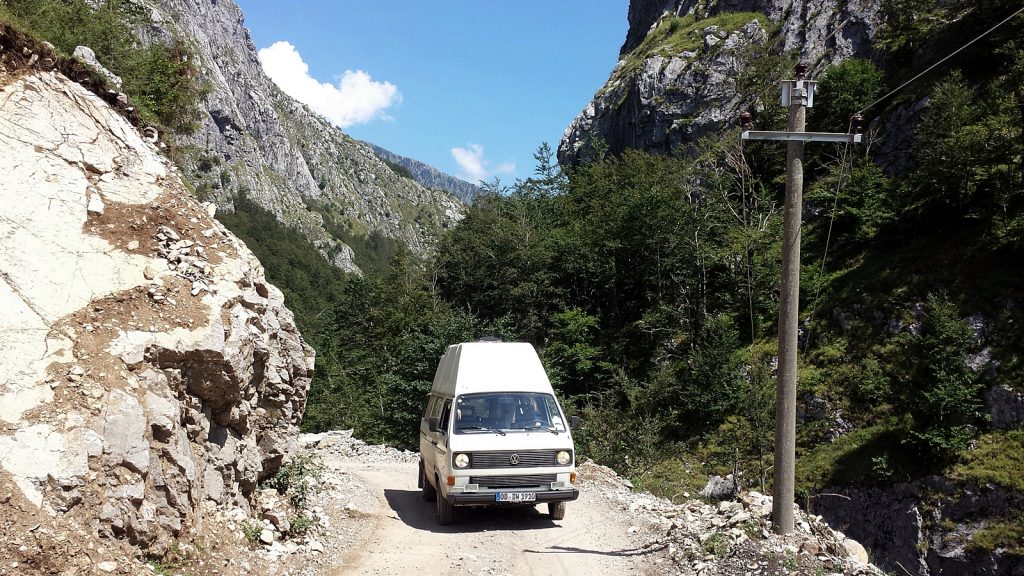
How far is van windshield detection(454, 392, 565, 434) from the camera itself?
10.5 meters

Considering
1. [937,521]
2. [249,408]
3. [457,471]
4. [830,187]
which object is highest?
[830,187]

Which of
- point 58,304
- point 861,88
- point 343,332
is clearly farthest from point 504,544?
point 343,332

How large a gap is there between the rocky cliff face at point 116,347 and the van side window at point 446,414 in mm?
2343

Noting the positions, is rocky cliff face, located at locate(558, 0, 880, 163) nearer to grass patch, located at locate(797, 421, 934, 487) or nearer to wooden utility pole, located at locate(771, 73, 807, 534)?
grass patch, located at locate(797, 421, 934, 487)

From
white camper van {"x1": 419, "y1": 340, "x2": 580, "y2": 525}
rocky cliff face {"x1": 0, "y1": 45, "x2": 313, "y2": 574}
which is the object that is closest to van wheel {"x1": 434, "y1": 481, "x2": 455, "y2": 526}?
white camper van {"x1": 419, "y1": 340, "x2": 580, "y2": 525}

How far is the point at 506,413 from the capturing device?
35.4 ft

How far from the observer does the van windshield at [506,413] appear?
415 inches

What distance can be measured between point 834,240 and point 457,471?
32726 millimetres

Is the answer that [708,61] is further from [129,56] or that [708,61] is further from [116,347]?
[116,347]

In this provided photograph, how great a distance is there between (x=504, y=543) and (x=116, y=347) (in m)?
5.65

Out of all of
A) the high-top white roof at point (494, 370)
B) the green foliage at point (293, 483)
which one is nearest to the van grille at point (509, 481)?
the high-top white roof at point (494, 370)

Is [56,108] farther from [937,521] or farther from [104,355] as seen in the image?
[937,521]

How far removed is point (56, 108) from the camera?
9.19 m

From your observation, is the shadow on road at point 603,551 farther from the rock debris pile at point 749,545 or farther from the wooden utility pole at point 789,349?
the wooden utility pole at point 789,349
